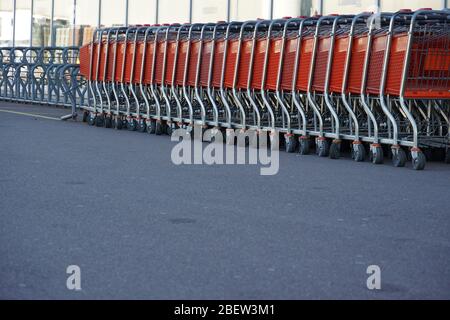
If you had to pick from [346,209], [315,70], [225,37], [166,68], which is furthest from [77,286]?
[166,68]

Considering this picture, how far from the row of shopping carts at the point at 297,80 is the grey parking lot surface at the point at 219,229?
0.73m

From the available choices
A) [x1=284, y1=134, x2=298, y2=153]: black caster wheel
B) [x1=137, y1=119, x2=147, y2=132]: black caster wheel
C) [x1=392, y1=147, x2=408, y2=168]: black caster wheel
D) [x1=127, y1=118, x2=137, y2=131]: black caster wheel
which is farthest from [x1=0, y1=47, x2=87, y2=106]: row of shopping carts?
[x1=392, y1=147, x2=408, y2=168]: black caster wheel

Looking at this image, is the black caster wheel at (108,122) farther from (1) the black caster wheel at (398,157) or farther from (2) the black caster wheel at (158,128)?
(1) the black caster wheel at (398,157)

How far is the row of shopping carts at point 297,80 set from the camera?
33.2ft

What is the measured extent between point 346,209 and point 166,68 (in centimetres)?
746

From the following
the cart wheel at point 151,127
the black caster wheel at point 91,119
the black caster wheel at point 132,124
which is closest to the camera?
the cart wheel at point 151,127

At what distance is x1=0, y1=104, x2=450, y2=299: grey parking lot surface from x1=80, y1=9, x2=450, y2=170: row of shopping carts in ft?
2.41

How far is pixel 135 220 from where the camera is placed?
20.6 ft

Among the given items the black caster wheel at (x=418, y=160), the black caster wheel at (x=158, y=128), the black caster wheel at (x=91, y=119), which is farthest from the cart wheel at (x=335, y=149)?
the black caster wheel at (x=91, y=119)

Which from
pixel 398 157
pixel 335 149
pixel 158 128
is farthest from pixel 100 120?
pixel 398 157

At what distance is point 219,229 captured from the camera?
601 cm

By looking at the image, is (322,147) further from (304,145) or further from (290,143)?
(290,143)

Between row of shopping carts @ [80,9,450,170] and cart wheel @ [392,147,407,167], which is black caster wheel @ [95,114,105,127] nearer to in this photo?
row of shopping carts @ [80,9,450,170]

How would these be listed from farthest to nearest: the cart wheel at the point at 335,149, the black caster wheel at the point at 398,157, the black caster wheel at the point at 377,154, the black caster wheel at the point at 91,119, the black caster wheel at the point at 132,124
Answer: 1. the black caster wheel at the point at 91,119
2. the black caster wheel at the point at 132,124
3. the cart wheel at the point at 335,149
4. the black caster wheel at the point at 377,154
5. the black caster wheel at the point at 398,157
